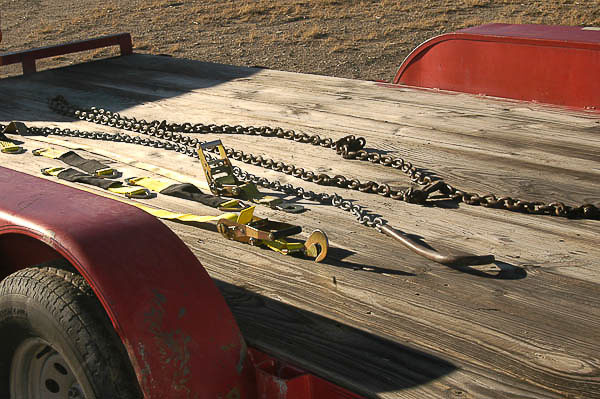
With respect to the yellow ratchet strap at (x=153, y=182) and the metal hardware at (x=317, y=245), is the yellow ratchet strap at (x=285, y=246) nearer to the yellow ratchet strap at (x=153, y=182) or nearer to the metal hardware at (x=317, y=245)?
the metal hardware at (x=317, y=245)

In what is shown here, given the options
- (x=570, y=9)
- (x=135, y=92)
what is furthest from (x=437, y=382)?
(x=570, y=9)

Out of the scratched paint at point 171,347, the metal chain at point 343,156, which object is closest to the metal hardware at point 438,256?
the metal chain at point 343,156

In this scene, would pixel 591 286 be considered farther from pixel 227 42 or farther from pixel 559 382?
pixel 227 42

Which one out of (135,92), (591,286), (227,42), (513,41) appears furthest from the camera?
(227,42)

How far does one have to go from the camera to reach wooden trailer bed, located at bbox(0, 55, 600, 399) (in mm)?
1735

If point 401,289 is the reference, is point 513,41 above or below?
above

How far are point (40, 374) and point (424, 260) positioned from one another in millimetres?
1102

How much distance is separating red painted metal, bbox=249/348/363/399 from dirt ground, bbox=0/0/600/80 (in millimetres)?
8437

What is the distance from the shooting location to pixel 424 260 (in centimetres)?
227

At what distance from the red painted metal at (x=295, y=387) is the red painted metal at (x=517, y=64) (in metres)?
2.73

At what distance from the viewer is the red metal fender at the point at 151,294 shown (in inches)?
63.5

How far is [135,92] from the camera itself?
15.4 ft

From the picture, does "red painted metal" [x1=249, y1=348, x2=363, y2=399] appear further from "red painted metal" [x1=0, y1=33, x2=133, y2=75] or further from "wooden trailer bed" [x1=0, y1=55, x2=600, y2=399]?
"red painted metal" [x1=0, y1=33, x2=133, y2=75]

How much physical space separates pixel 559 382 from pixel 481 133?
Result: 2.05 meters
